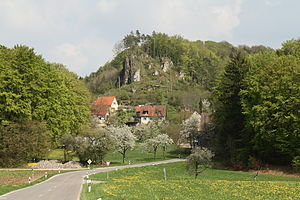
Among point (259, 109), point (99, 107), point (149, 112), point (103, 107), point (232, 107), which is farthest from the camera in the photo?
point (149, 112)

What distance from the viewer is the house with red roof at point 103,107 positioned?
98756 millimetres

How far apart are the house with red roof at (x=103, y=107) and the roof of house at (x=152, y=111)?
10.5 meters

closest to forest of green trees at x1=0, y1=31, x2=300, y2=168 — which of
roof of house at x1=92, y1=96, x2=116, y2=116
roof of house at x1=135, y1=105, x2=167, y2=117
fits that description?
roof of house at x1=92, y1=96, x2=116, y2=116

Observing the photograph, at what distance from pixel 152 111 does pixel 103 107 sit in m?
18.3

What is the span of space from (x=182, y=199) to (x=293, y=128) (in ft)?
92.2

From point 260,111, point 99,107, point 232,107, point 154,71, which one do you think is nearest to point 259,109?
point 260,111

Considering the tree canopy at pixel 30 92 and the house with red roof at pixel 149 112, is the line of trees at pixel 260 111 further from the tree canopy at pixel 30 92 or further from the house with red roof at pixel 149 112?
the house with red roof at pixel 149 112

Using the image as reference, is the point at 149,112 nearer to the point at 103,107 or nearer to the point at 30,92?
the point at 103,107

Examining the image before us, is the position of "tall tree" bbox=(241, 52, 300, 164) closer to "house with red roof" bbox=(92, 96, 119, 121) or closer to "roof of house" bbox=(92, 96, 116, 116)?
"roof of house" bbox=(92, 96, 116, 116)

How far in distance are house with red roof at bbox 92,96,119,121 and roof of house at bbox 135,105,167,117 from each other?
10.5m

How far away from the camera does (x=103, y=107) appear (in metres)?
104

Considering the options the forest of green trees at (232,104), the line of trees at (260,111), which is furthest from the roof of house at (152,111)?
the line of trees at (260,111)

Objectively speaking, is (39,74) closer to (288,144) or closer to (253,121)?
(253,121)

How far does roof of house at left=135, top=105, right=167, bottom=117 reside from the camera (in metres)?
108
